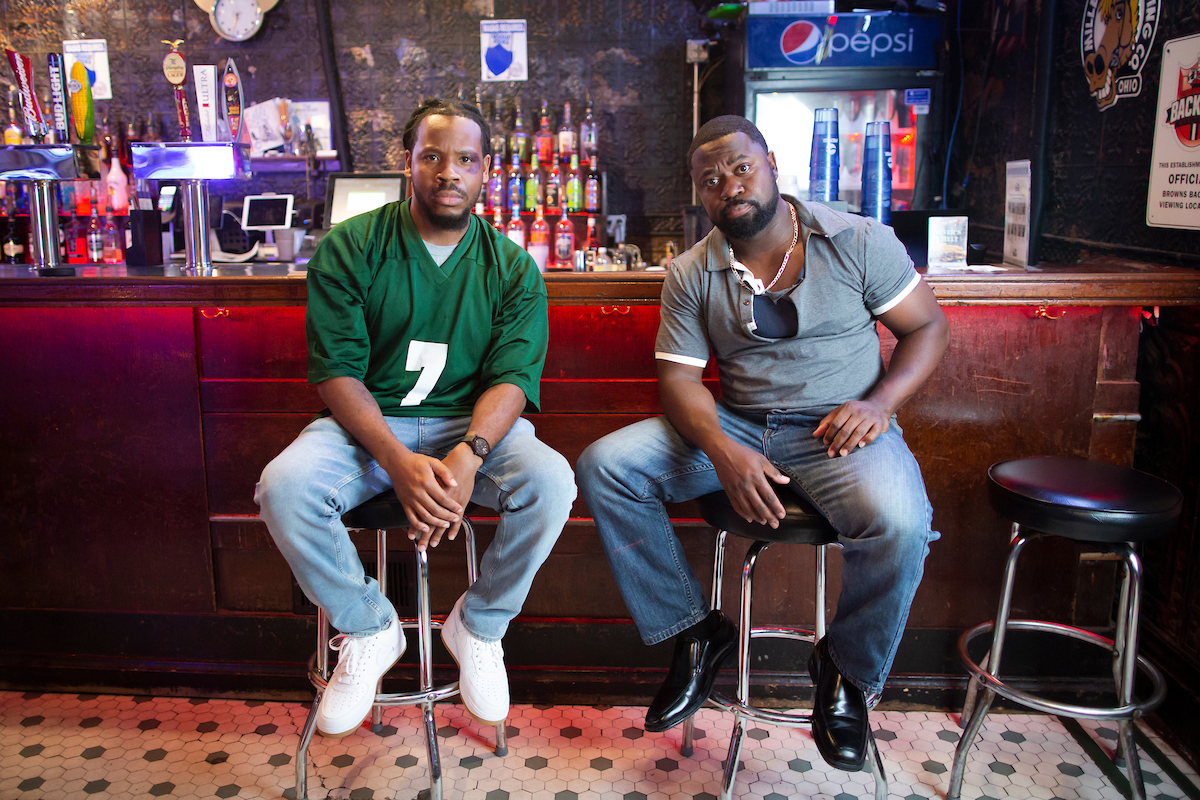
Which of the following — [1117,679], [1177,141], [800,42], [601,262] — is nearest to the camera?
[1117,679]

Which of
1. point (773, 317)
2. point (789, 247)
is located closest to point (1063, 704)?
point (773, 317)

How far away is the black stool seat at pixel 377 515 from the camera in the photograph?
181 cm

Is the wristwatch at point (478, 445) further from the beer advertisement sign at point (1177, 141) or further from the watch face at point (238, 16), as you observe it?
the watch face at point (238, 16)

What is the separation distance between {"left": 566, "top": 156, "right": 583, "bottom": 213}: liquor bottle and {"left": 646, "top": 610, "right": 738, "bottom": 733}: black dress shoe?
276 cm

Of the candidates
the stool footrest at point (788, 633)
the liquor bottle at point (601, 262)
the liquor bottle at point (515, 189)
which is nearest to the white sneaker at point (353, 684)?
the stool footrest at point (788, 633)

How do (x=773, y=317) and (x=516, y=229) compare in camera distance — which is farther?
(x=516, y=229)

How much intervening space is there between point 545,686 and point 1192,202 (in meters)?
2.12

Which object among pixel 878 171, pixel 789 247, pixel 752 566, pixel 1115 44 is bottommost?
pixel 752 566

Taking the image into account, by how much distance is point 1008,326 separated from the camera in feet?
7.30

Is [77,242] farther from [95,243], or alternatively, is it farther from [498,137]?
[498,137]

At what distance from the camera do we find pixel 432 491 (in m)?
1.76

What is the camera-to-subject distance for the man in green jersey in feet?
5.84

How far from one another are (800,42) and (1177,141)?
1959 millimetres

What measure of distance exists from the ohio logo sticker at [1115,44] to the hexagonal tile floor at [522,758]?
1854 mm
